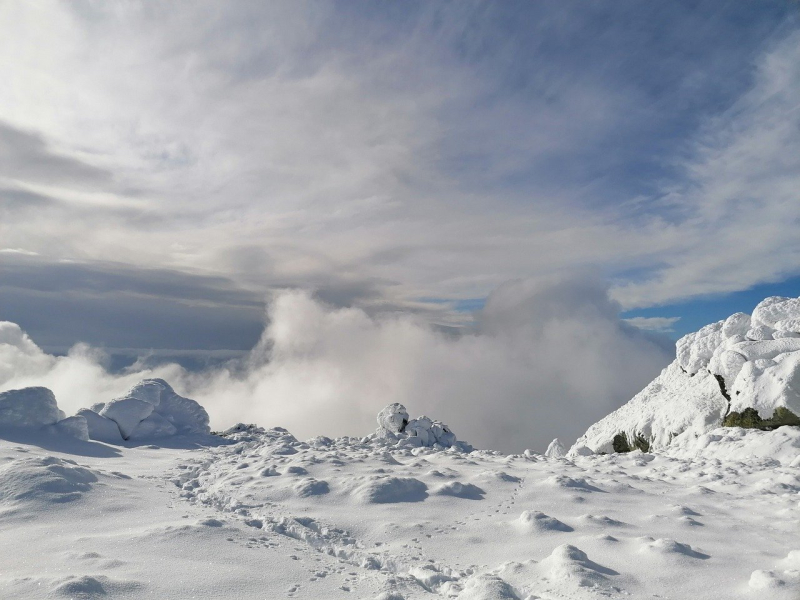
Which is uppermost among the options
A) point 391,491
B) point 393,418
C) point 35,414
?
point 393,418

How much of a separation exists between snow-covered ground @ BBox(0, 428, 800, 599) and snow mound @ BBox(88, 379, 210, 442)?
5.39 metres

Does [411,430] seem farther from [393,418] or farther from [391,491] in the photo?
[391,491]

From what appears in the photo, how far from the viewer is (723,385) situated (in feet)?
67.2

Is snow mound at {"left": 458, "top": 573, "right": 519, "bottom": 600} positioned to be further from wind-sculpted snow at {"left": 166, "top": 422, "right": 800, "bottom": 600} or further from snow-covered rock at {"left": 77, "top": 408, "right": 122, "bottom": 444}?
snow-covered rock at {"left": 77, "top": 408, "right": 122, "bottom": 444}

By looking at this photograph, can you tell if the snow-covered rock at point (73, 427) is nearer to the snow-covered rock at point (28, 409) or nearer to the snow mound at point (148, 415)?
the snow-covered rock at point (28, 409)

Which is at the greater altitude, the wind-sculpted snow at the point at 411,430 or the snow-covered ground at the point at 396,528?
the wind-sculpted snow at the point at 411,430

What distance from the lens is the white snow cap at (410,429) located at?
22.9 meters

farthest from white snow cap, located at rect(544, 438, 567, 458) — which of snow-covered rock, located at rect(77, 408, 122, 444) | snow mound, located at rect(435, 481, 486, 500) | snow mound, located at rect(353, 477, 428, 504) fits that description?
snow-covered rock, located at rect(77, 408, 122, 444)

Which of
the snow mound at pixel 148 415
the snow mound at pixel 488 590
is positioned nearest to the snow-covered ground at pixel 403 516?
the snow mound at pixel 488 590

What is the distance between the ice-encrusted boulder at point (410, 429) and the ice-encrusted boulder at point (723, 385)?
7.70 m

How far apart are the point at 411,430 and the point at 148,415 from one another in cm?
1215

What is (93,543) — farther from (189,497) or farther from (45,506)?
(189,497)

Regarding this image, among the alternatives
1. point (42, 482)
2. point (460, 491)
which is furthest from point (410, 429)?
point (42, 482)

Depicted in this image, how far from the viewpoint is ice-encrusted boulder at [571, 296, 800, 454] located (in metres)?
17.8
